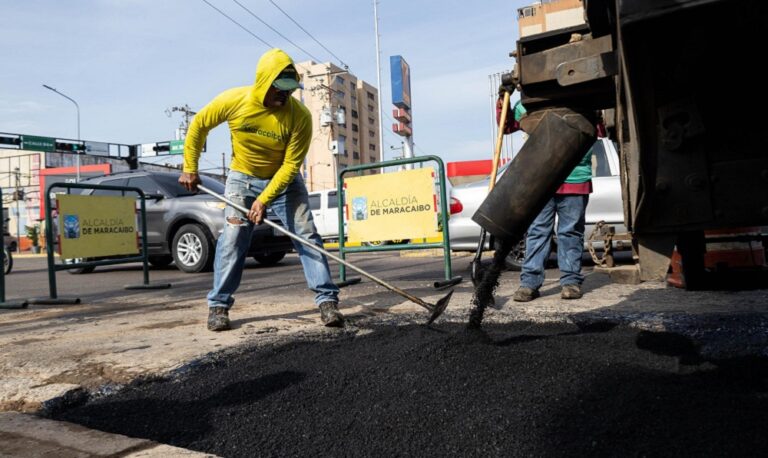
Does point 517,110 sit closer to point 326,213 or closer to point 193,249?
point 193,249

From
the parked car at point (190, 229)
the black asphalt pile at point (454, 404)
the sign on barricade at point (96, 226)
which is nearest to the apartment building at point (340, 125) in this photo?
the parked car at point (190, 229)

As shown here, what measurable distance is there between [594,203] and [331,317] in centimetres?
454

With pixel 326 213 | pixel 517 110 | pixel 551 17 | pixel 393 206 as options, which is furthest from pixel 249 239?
pixel 551 17

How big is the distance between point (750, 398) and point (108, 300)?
5.85 meters

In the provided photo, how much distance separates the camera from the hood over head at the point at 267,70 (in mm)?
3816

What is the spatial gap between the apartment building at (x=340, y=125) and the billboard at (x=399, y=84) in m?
30.8

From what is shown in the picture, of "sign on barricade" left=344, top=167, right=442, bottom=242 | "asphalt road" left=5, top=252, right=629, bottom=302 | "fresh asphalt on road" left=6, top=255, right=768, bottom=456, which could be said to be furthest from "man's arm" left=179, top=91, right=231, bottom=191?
"sign on barricade" left=344, top=167, right=442, bottom=242

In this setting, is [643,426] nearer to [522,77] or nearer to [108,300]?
[522,77]

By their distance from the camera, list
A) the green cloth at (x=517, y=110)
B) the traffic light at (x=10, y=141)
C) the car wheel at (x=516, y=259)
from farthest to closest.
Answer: the traffic light at (x=10, y=141) → the car wheel at (x=516, y=259) → the green cloth at (x=517, y=110)

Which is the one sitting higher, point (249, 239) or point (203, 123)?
point (203, 123)

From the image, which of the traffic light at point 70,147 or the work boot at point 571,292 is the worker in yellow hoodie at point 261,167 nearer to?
the work boot at point 571,292

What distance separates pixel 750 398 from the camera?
1.98 m

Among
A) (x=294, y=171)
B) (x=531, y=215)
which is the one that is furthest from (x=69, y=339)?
(x=531, y=215)

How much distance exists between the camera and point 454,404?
2.09m
